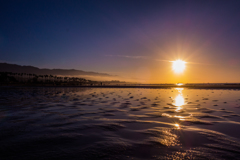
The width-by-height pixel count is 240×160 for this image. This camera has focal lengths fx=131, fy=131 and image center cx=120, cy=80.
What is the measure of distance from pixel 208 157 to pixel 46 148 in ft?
14.3

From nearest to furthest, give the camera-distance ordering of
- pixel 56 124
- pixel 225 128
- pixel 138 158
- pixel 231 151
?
1. pixel 138 158
2. pixel 231 151
3. pixel 225 128
4. pixel 56 124

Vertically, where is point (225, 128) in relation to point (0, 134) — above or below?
above

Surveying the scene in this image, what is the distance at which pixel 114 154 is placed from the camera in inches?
135

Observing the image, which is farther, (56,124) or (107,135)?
(56,124)

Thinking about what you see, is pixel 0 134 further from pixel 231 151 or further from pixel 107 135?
pixel 231 151

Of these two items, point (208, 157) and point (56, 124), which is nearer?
point (208, 157)

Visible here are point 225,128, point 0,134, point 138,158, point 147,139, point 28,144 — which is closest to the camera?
point 138,158

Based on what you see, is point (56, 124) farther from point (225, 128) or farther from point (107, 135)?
point (225, 128)

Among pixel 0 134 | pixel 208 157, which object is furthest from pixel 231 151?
Result: pixel 0 134

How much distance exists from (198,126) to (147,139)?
9.69 feet

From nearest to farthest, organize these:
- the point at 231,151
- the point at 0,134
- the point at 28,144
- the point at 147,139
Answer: the point at 231,151 < the point at 28,144 < the point at 147,139 < the point at 0,134

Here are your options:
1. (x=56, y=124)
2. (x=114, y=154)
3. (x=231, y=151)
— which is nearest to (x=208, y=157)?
(x=231, y=151)

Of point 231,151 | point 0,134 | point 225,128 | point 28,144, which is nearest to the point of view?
point 231,151

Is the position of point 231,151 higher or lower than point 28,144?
higher
